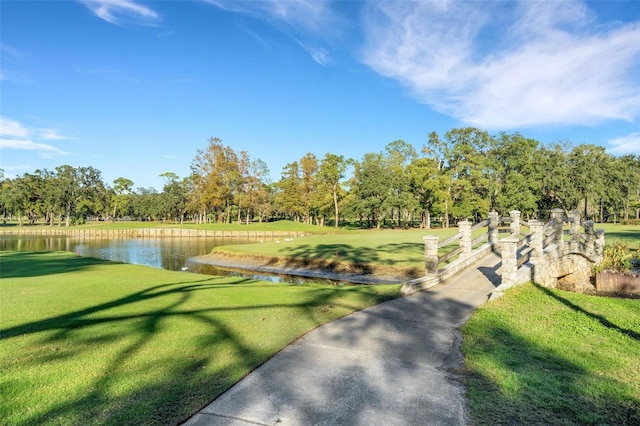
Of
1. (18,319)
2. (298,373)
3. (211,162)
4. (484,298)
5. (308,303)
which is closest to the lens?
(298,373)

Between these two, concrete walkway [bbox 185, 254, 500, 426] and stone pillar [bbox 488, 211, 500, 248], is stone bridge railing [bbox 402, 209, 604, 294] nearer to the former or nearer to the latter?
stone pillar [bbox 488, 211, 500, 248]

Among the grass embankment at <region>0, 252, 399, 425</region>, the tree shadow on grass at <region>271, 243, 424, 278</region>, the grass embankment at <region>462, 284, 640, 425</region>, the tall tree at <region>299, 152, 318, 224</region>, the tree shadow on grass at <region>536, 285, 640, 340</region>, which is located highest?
the tall tree at <region>299, 152, 318, 224</region>

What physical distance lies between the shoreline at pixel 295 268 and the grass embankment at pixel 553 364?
979 cm

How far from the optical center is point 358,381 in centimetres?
517

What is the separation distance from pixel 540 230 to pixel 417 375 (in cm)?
1191

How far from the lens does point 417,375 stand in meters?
5.50

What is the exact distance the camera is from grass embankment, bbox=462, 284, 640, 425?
15.0 feet

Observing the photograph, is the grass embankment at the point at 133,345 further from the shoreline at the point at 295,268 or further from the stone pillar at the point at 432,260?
the shoreline at the point at 295,268

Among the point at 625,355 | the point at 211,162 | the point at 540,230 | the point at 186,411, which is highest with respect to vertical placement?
the point at 211,162

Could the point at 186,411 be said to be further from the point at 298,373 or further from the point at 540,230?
the point at 540,230

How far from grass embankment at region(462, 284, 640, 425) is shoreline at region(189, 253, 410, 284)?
9793 millimetres

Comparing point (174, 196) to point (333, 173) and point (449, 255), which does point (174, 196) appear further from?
point (449, 255)

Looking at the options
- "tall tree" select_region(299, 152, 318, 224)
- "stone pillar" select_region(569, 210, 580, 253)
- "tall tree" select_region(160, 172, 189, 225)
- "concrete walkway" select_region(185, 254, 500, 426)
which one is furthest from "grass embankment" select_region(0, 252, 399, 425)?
"tall tree" select_region(160, 172, 189, 225)

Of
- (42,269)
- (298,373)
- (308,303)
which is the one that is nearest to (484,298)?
(308,303)
